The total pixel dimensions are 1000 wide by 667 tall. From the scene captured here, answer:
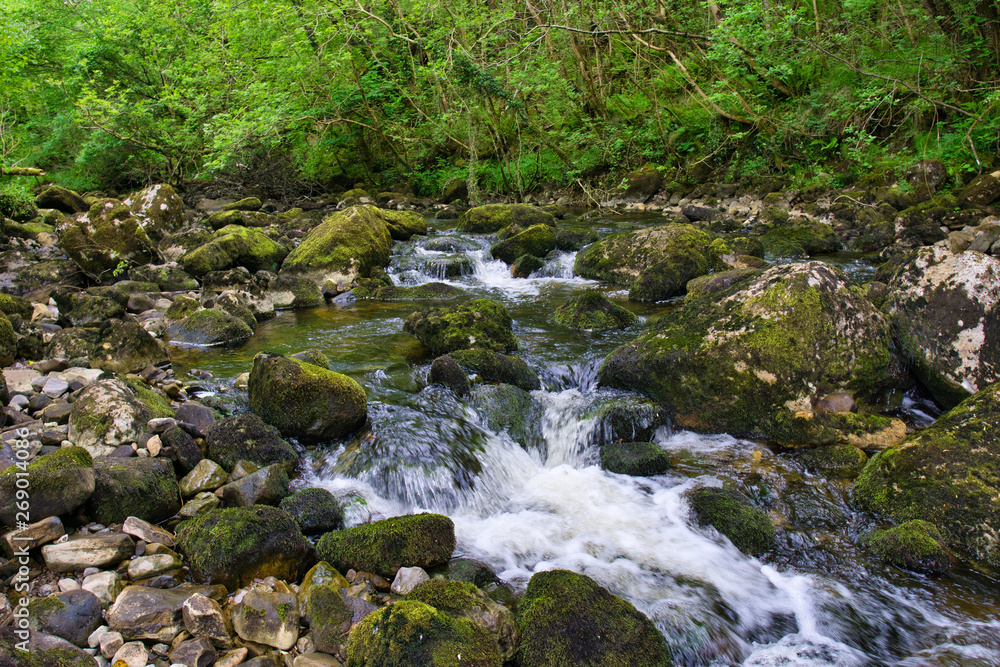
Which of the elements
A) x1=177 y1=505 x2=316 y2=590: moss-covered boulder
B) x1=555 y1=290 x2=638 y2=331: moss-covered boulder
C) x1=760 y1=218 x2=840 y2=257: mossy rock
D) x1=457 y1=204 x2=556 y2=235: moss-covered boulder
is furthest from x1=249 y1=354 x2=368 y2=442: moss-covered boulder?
x1=457 y1=204 x2=556 y2=235: moss-covered boulder

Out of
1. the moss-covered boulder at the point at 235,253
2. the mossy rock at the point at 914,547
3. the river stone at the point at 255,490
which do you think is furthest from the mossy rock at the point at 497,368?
the moss-covered boulder at the point at 235,253

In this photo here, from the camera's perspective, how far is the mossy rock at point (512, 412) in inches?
204

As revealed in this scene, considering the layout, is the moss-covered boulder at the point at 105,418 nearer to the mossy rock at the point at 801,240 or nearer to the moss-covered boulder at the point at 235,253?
the moss-covered boulder at the point at 235,253

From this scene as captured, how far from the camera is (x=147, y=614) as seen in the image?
263 centimetres

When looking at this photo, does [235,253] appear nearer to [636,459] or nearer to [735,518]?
[636,459]

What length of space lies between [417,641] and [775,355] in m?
3.75

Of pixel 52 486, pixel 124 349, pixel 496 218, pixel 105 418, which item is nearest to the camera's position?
pixel 52 486

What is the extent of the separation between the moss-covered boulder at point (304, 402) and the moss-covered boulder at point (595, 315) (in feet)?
11.7

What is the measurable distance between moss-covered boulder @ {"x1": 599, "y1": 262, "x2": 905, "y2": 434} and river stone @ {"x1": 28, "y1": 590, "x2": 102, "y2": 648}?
14.1 feet

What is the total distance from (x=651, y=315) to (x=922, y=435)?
14.0 ft

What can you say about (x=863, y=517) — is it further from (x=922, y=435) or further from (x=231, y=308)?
(x=231, y=308)

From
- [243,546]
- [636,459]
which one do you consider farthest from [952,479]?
[243,546]

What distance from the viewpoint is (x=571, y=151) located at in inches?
715

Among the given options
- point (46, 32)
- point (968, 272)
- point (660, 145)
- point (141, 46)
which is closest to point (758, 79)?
point (660, 145)
